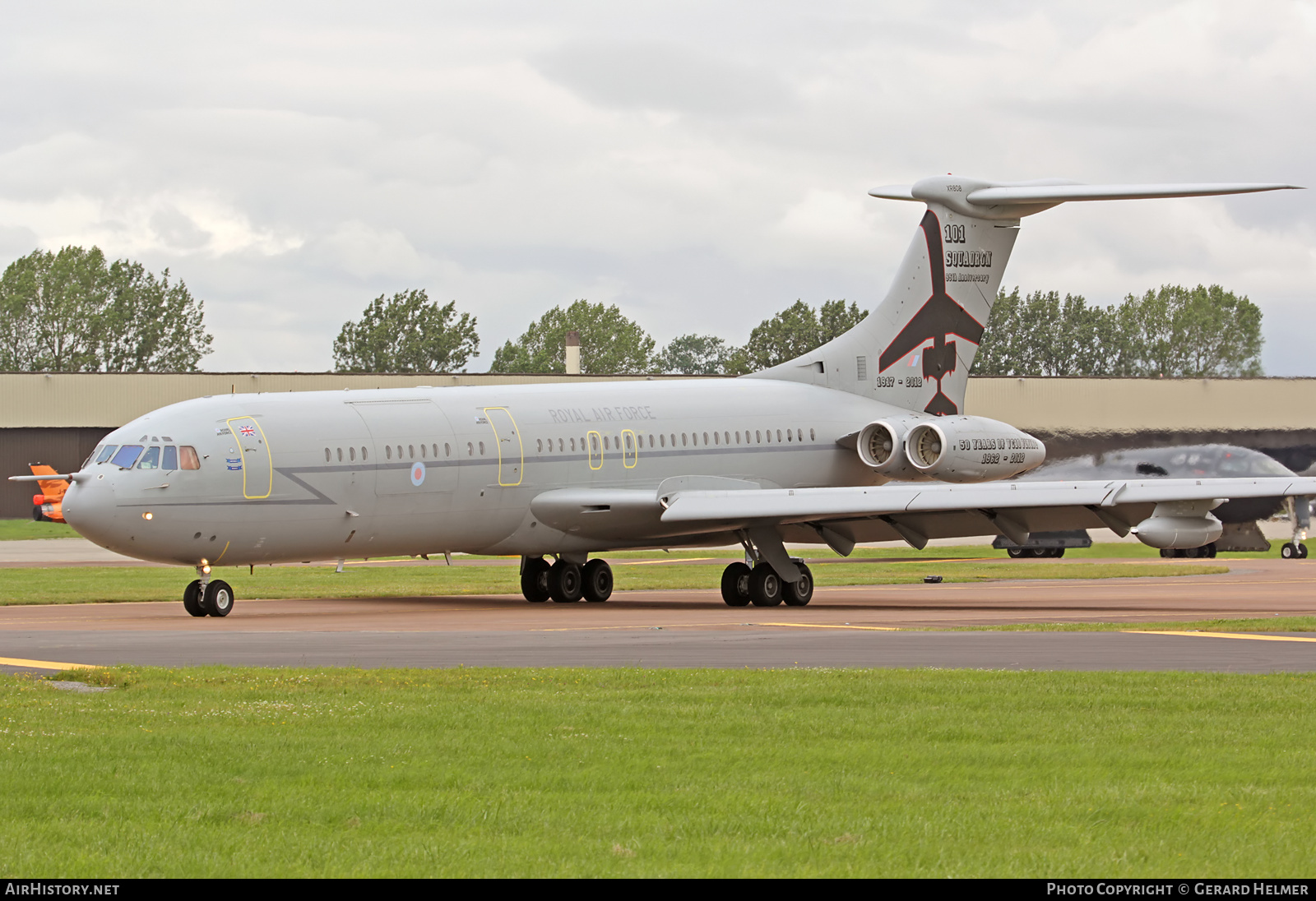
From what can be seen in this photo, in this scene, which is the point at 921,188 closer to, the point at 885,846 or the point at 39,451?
the point at 885,846

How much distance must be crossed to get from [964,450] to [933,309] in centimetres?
396

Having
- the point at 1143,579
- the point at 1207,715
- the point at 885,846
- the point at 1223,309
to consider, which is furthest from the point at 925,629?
the point at 1223,309

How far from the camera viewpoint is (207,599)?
87.2 ft

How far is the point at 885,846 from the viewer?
342 inches

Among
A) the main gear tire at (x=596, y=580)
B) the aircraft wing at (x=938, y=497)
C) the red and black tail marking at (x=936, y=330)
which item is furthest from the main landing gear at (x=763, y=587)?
the red and black tail marking at (x=936, y=330)

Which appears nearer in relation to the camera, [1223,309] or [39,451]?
[39,451]

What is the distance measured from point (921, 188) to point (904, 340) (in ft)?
10.2

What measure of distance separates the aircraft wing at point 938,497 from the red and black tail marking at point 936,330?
23.4 feet

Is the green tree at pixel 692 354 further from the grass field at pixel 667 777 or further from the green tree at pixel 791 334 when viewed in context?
the grass field at pixel 667 777

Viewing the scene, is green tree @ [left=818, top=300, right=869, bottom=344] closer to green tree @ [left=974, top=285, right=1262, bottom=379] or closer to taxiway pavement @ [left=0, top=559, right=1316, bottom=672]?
green tree @ [left=974, top=285, right=1262, bottom=379]

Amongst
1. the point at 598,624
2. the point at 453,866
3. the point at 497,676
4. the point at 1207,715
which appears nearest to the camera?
the point at 453,866

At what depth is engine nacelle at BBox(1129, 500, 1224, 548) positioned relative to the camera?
27.9 m

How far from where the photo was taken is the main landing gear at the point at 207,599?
26625 millimetres

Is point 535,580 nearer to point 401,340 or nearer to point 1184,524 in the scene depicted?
point 1184,524
